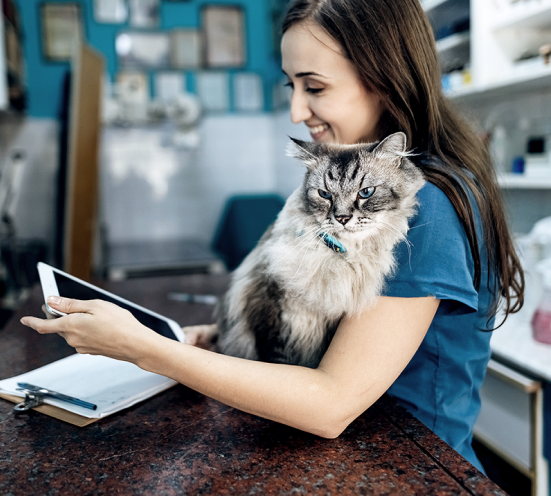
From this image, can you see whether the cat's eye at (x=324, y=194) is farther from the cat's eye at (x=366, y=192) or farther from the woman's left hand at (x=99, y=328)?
the woman's left hand at (x=99, y=328)

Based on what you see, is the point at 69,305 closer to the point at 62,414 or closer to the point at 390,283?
the point at 62,414

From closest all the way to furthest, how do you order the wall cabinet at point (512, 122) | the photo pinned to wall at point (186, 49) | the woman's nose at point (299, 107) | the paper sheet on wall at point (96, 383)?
the paper sheet on wall at point (96, 383), the woman's nose at point (299, 107), the wall cabinet at point (512, 122), the photo pinned to wall at point (186, 49)

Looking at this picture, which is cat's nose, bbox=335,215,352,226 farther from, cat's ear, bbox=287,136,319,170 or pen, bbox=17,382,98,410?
pen, bbox=17,382,98,410

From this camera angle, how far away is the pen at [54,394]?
33.1 inches

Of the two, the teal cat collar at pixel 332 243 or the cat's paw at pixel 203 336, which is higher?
the teal cat collar at pixel 332 243

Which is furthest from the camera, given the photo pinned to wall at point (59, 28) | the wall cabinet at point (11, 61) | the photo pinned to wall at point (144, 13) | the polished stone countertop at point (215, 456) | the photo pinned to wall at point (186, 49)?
the photo pinned to wall at point (186, 49)

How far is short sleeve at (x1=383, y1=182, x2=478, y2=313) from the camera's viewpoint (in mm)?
757

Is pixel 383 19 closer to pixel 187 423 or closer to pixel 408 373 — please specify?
pixel 408 373

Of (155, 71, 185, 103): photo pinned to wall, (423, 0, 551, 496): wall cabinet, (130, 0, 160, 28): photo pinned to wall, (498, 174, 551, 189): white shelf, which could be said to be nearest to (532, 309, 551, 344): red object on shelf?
(423, 0, 551, 496): wall cabinet

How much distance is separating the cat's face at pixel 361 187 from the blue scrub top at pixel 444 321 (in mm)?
54

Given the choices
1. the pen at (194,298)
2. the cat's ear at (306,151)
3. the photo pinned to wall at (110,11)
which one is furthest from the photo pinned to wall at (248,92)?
the cat's ear at (306,151)

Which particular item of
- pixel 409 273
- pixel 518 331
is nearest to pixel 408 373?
pixel 409 273

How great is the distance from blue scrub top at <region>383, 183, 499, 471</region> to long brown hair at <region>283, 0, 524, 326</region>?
2.3 inches

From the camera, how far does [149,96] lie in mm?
4305
